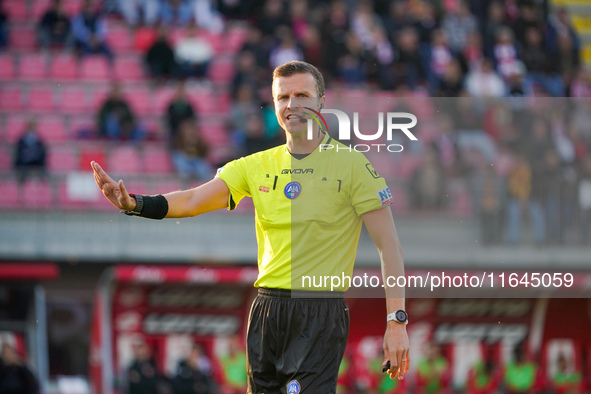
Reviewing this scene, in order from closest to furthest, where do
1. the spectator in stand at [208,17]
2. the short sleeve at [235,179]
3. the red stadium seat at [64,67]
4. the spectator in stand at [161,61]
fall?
the short sleeve at [235,179], the spectator in stand at [161,61], the red stadium seat at [64,67], the spectator in stand at [208,17]

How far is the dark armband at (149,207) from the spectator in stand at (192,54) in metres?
10.2

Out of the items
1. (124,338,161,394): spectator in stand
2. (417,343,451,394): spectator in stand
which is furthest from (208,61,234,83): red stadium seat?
(417,343,451,394): spectator in stand

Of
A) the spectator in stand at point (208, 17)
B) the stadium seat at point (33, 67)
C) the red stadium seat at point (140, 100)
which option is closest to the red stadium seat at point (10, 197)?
the red stadium seat at point (140, 100)

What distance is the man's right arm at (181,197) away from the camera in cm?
401

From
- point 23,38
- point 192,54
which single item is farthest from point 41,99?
point 192,54

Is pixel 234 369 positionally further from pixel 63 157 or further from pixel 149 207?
pixel 149 207

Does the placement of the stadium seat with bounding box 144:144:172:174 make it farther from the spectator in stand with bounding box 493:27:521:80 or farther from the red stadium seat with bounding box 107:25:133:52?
the spectator in stand with bounding box 493:27:521:80

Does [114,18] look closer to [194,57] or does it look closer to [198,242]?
[194,57]

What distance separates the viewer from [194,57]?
46.5 feet

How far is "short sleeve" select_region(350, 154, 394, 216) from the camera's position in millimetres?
4145

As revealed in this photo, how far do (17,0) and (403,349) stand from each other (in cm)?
1330

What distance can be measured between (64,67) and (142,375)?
5061 mm

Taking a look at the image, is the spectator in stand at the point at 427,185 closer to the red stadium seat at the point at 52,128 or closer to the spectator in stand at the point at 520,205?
the spectator in stand at the point at 520,205

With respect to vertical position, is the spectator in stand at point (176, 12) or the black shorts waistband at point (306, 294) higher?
the spectator in stand at point (176, 12)
